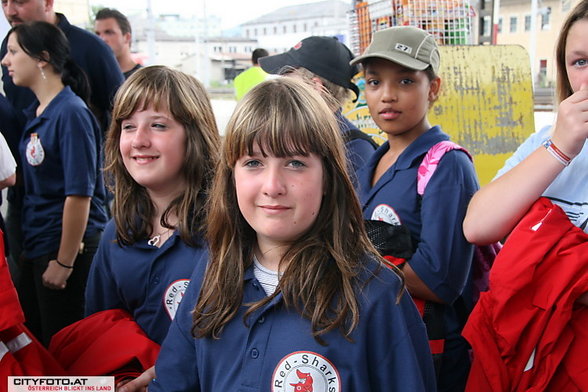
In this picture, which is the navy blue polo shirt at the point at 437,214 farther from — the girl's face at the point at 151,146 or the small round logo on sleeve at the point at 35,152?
the small round logo on sleeve at the point at 35,152

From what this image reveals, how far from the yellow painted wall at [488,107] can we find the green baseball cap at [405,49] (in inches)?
93.6

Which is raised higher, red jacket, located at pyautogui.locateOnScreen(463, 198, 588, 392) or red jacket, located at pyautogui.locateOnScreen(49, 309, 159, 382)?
red jacket, located at pyautogui.locateOnScreen(463, 198, 588, 392)

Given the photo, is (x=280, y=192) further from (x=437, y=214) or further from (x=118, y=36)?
(x=118, y=36)

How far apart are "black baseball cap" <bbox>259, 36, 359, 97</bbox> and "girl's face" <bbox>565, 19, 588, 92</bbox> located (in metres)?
1.38

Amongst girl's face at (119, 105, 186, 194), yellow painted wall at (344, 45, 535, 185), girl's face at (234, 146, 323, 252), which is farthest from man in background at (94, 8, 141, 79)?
girl's face at (234, 146, 323, 252)

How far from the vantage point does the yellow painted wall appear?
468 centimetres

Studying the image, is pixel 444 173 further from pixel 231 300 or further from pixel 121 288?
pixel 121 288

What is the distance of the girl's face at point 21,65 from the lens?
3.03 meters

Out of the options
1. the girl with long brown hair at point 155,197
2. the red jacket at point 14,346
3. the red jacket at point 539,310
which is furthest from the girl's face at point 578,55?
the red jacket at point 14,346

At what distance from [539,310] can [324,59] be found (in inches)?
70.3

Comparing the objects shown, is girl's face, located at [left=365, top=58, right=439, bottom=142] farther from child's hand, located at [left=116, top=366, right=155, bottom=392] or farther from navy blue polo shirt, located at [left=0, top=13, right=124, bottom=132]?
navy blue polo shirt, located at [left=0, top=13, right=124, bottom=132]

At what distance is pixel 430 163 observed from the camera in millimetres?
2025

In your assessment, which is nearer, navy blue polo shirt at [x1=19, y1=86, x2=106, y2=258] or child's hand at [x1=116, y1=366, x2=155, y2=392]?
child's hand at [x1=116, y1=366, x2=155, y2=392]

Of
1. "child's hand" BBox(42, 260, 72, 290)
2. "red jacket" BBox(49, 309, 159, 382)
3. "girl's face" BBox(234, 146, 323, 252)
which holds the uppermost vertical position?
"girl's face" BBox(234, 146, 323, 252)
